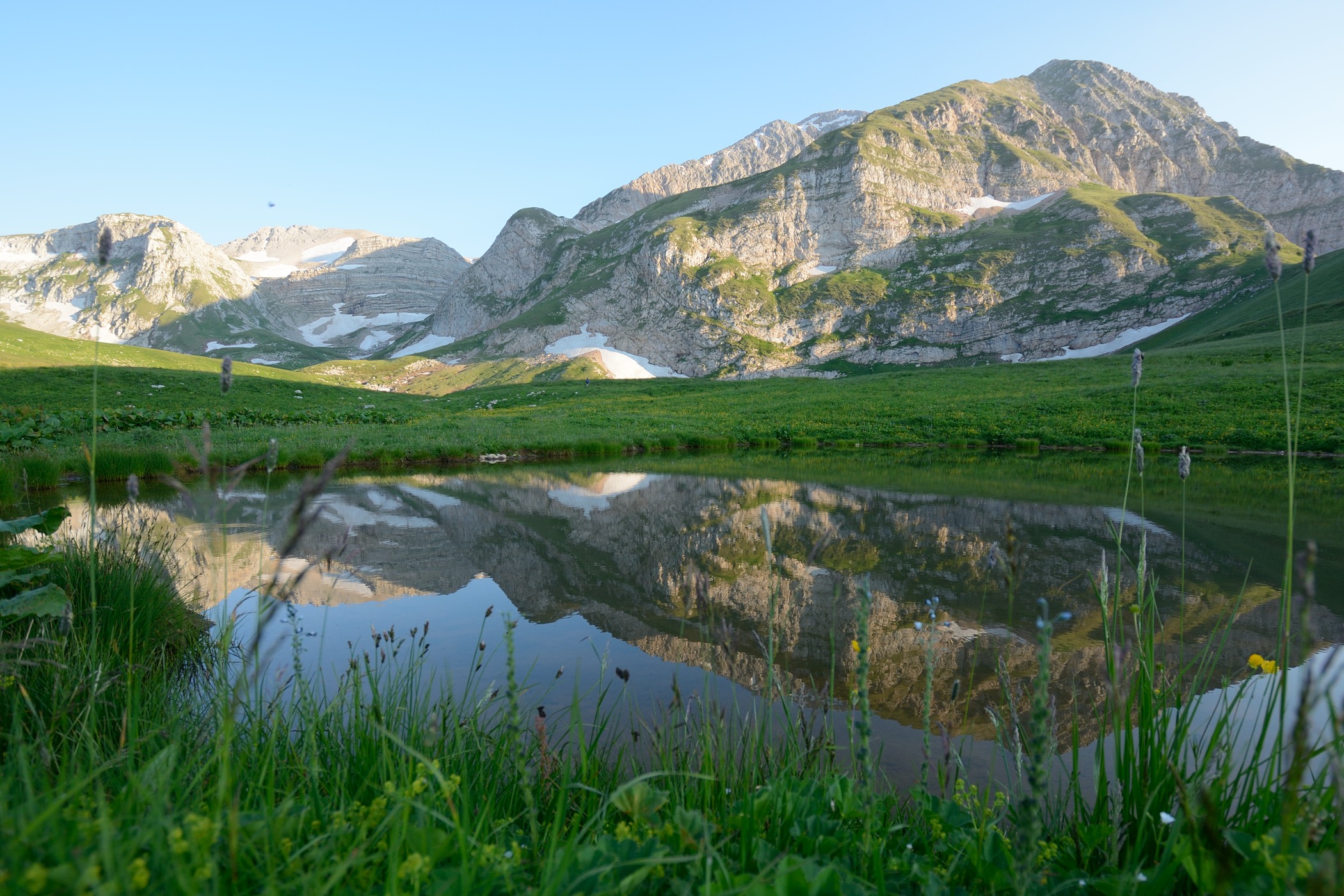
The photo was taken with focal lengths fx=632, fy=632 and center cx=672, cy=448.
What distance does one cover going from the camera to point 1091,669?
505 centimetres

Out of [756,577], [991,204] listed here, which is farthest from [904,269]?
[756,577]

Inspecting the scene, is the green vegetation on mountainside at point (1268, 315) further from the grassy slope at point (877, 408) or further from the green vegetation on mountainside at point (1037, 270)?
the green vegetation on mountainside at point (1037, 270)

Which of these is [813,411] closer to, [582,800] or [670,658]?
[670,658]

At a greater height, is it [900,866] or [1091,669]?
[900,866]

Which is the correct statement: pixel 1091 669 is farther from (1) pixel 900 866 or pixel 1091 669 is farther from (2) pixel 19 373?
(2) pixel 19 373

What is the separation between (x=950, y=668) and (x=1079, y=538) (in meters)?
6.32

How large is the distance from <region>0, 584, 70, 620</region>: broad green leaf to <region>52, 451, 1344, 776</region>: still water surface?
31.6 inches

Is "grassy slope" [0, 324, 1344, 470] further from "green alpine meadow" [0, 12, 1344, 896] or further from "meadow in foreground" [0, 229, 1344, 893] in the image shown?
"meadow in foreground" [0, 229, 1344, 893]

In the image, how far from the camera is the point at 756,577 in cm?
790

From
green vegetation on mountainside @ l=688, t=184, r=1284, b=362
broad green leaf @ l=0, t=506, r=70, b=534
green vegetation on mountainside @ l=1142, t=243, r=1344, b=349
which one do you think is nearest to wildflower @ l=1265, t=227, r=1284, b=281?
broad green leaf @ l=0, t=506, r=70, b=534

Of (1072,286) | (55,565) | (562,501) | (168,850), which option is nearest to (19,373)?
(562,501)

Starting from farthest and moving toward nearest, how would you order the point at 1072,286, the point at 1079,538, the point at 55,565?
the point at 1072,286 → the point at 1079,538 → the point at 55,565

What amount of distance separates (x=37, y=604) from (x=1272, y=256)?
6573 mm

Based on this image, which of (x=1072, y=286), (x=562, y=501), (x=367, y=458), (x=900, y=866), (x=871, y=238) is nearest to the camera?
(x=900, y=866)
